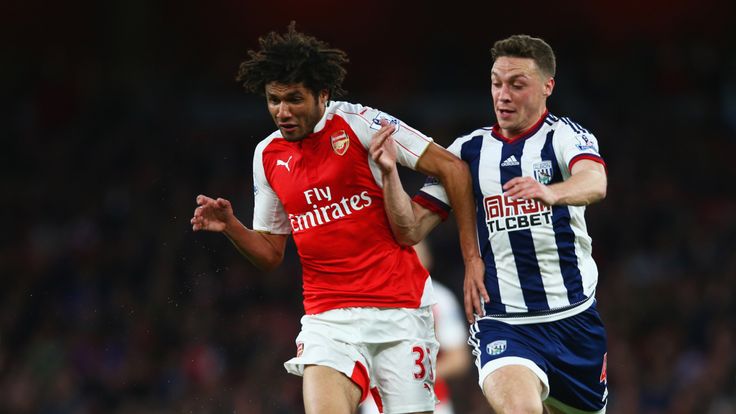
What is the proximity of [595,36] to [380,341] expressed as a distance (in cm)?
1209

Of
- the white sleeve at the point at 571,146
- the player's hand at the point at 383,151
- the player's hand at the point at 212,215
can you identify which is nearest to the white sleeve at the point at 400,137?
the player's hand at the point at 383,151

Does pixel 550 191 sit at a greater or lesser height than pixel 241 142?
lesser

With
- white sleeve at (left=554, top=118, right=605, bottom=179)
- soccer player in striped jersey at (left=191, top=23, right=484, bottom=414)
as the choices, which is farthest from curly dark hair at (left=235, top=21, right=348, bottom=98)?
white sleeve at (left=554, top=118, right=605, bottom=179)

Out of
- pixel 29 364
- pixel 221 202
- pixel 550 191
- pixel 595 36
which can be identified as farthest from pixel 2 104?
pixel 550 191

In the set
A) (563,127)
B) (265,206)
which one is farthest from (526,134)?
(265,206)

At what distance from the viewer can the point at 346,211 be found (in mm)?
5336

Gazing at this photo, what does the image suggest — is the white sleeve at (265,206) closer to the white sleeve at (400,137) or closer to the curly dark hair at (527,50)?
the white sleeve at (400,137)

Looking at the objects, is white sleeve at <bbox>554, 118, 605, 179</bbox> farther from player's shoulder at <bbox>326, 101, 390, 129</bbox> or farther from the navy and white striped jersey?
player's shoulder at <bbox>326, 101, 390, 129</bbox>

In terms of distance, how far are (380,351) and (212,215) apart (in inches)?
40.1

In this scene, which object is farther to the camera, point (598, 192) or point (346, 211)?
point (346, 211)

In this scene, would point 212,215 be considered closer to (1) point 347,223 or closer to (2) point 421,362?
(1) point 347,223

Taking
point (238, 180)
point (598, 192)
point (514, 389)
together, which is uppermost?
point (238, 180)

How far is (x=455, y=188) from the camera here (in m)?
5.30

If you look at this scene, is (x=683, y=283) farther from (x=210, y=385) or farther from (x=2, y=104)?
(x=2, y=104)
